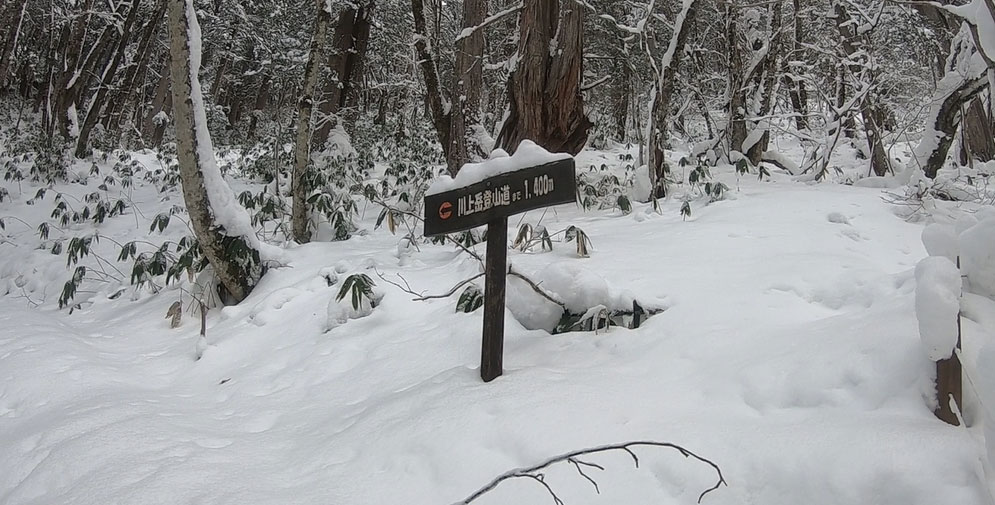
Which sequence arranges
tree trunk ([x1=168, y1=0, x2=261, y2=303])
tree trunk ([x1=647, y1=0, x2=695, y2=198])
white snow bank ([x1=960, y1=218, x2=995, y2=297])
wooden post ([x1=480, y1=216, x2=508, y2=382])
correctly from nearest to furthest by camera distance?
white snow bank ([x1=960, y1=218, x2=995, y2=297]), wooden post ([x1=480, y1=216, x2=508, y2=382]), tree trunk ([x1=168, y1=0, x2=261, y2=303]), tree trunk ([x1=647, y1=0, x2=695, y2=198])

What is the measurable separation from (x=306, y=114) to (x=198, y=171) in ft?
5.40

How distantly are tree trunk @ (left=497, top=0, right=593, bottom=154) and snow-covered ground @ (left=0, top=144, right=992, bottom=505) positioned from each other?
6.35ft

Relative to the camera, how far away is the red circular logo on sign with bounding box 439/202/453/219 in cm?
242

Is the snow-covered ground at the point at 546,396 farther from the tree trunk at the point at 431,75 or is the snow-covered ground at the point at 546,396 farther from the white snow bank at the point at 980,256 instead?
the tree trunk at the point at 431,75

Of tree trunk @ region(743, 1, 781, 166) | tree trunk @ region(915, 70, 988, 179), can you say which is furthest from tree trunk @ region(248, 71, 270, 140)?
tree trunk @ region(915, 70, 988, 179)

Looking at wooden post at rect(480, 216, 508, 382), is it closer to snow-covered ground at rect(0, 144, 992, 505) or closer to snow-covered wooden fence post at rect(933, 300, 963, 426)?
snow-covered ground at rect(0, 144, 992, 505)

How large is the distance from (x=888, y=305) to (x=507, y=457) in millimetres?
1661

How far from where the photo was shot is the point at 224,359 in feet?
12.6

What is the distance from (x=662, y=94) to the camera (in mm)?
6715

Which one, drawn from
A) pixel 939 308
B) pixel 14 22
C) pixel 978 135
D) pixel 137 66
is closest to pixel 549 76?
pixel 939 308

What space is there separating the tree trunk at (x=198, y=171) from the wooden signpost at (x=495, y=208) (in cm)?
285

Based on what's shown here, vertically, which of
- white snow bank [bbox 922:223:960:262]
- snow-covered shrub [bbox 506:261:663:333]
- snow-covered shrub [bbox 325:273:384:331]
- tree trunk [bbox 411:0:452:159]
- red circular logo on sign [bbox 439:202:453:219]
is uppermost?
Result: tree trunk [bbox 411:0:452:159]

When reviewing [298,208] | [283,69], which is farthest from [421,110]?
[298,208]

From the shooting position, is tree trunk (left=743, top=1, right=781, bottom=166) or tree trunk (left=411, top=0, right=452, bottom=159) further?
tree trunk (left=743, top=1, right=781, bottom=166)
